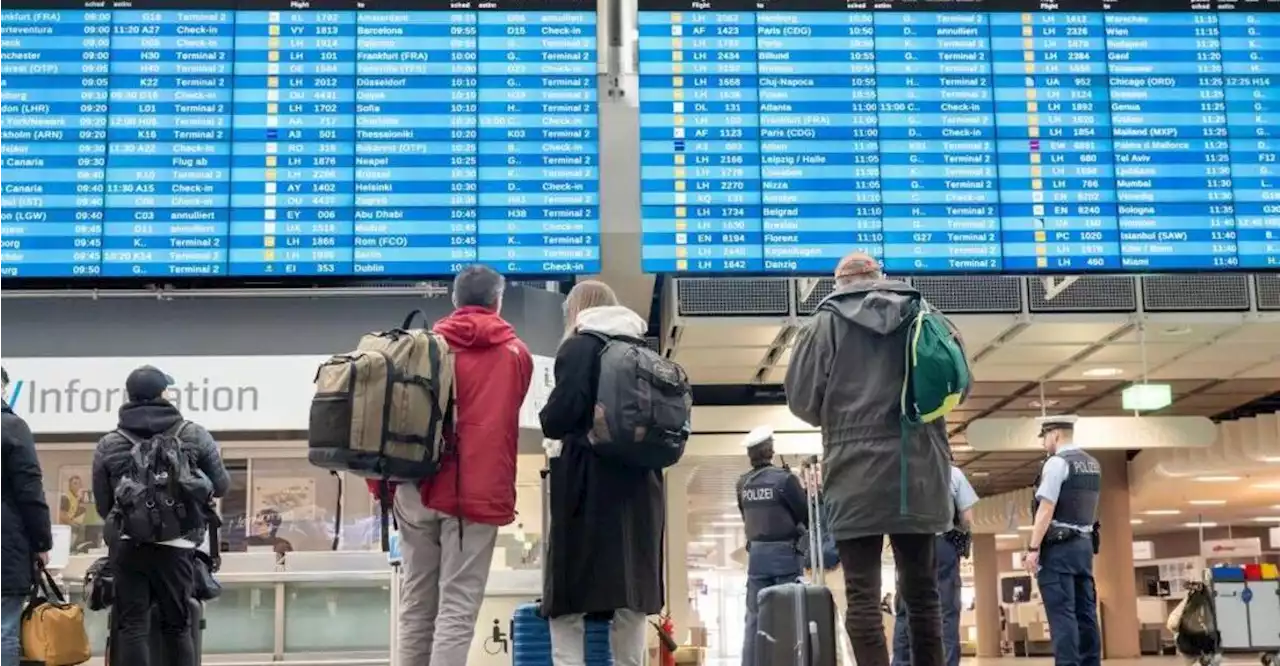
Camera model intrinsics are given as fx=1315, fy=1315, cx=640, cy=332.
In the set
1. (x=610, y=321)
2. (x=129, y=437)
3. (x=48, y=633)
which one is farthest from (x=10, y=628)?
(x=610, y=321)

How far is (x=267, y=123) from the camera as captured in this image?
8203 mm

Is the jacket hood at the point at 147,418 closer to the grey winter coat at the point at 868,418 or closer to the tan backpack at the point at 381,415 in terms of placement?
the tan backpack at the point at 381,415

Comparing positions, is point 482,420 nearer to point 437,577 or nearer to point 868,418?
point 437,577

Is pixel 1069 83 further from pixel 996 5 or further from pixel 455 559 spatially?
pixel 455 559

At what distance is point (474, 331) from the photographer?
14.3 ft

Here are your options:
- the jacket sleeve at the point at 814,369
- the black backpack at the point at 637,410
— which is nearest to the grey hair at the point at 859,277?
the jacket sleeve at the point at 814,369

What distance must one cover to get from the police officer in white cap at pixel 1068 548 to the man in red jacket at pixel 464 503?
3709mm

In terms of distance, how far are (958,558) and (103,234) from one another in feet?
17.9

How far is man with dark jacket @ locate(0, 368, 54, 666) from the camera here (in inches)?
205

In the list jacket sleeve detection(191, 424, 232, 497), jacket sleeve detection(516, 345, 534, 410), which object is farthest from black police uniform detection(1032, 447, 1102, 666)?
jacket sleeve detection(191, 424, 232, 497)

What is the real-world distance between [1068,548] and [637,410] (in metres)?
3.87

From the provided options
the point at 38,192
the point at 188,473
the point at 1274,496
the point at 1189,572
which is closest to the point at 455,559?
the point at 188,473

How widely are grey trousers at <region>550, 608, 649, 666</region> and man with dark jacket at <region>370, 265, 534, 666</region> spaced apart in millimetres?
279

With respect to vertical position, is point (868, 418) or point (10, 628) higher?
point (868, 418)
